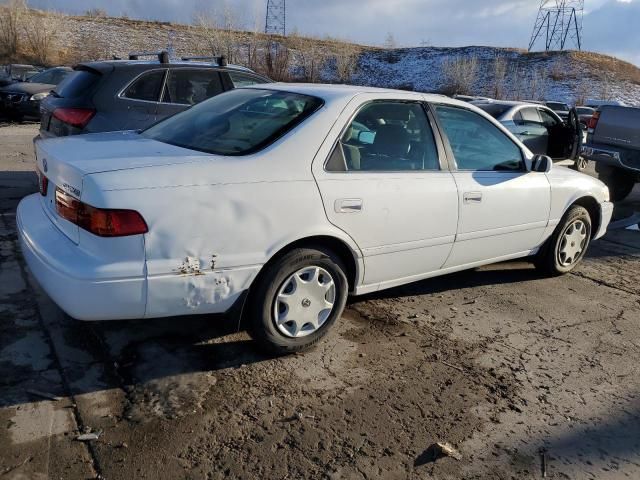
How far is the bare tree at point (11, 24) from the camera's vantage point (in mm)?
30844

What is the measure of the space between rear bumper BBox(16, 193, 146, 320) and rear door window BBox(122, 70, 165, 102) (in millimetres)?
3680

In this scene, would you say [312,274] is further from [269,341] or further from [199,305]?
[199,305]

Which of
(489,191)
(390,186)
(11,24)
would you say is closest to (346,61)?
(11,24)

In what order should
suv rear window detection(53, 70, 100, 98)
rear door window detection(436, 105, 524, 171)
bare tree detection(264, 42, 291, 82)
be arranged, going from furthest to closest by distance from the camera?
bare tree detection(264, 42, 291, 82), suv rear window detection(53, 70, 100, 98), rear door window detection(436, 105, 524, 171)

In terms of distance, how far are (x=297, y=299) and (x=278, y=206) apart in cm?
58

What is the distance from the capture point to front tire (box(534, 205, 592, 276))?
5082 mm

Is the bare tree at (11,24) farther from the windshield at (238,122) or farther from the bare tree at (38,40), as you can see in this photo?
the windshield at (238,122)

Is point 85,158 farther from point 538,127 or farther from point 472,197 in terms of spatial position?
point 538,127

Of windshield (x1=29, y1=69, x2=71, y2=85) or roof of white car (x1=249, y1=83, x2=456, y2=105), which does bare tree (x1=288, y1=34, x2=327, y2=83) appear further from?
roof of white car (x1=249, y1=83, x2=456, y2=105)

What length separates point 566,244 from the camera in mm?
5230

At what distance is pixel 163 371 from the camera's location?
3.20 metres

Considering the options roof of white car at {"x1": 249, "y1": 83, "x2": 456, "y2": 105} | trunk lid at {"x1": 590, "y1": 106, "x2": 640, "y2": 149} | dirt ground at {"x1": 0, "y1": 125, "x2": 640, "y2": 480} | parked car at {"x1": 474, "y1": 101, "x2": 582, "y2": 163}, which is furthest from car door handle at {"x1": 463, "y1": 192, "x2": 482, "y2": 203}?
parked car at {"x1": 474, "y1": 101, "x2": 582, "y2": 163}

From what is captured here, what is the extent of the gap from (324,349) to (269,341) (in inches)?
17.4

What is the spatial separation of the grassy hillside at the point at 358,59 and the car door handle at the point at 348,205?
105ft
